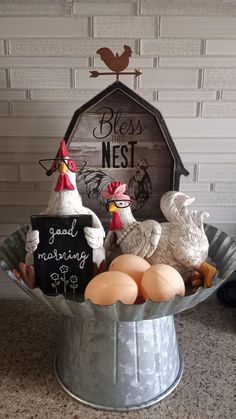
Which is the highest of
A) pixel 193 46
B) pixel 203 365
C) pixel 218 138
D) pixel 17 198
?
pixel 193 46

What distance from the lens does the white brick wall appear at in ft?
3.01

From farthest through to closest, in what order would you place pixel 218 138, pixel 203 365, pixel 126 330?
pixel 218 138 → pixel 203 365 → pixel 126 330

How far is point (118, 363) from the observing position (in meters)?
0.77

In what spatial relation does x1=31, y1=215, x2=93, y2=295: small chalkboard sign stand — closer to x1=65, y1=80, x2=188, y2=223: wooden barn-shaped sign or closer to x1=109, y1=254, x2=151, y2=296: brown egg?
x1=109, y1=254, x2=151, y2=296: brown egg

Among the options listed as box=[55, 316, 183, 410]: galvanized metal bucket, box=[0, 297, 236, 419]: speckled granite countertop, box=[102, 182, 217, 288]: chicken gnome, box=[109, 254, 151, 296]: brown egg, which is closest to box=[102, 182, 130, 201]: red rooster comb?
box=[102, 182, 217, 288]: chicken gnome

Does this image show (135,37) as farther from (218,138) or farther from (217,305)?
(217,305)

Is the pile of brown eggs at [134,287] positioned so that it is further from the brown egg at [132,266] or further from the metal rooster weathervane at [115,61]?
the metal rooster weathervane at [115,61]

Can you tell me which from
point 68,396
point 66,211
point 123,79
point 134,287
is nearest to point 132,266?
point 134,287

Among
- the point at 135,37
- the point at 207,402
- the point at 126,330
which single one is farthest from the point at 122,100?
the point at 207,402

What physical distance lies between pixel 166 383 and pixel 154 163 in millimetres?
459

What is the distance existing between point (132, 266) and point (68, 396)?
0.93 feet

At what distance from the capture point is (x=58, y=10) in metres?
0.91

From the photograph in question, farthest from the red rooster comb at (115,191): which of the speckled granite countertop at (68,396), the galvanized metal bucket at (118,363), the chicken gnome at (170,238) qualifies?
the speckled granite countertop at (68,396)

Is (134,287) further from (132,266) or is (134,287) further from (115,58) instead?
(115,58)
